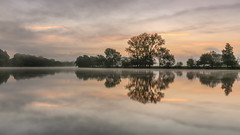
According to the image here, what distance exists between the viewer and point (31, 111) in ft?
29.0

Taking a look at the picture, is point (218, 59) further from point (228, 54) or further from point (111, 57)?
point (111, 57)

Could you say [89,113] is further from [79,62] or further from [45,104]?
[79,62]

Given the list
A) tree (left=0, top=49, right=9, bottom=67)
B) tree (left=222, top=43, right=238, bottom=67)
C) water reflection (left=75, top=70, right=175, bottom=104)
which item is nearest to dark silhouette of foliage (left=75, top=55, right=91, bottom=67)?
tree (left=0, top=49, right=9, bottom=67)

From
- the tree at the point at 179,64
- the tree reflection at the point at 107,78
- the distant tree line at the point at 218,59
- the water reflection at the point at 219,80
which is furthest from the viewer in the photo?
the distant tree line at the point at 218,59

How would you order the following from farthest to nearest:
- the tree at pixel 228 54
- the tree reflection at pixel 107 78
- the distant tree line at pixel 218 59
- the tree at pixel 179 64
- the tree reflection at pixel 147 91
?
the tree at pixel 228 54 < the distant tree line at pixel 218 59 < the tree at pixel 179 64 < the tree reflection at pixel 107 78 < the tree reflection at pixel 147 91

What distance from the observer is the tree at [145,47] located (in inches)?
3900

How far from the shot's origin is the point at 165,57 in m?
96.5

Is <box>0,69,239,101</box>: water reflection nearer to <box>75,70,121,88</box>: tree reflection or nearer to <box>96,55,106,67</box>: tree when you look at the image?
<box>75,70,121,88</box>: tree reflection

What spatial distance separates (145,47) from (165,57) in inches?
445


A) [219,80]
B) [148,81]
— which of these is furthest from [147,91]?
[219,80]

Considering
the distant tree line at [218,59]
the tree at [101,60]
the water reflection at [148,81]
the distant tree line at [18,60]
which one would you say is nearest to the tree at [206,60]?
the distant tree line at [218,59]

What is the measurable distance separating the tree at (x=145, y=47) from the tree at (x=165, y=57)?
265cm

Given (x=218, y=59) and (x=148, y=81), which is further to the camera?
(x=218, y=59)

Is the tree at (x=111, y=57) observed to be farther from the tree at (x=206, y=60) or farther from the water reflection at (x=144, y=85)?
the water reflection at (x=144, y=85)
